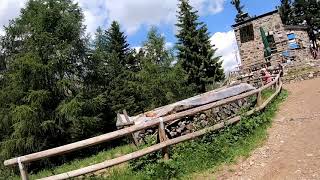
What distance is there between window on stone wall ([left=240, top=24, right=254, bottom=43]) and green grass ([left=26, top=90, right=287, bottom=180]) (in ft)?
119

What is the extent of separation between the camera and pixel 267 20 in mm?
45219

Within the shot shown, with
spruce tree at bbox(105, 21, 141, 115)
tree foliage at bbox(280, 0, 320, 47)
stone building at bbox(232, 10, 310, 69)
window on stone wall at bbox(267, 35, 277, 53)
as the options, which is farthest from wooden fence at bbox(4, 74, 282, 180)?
tree foliage at bbox(280, 0, 320, 47)

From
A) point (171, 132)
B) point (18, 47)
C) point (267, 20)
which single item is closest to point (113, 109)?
point (18, 47)

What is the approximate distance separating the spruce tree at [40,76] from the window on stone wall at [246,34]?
1821cm

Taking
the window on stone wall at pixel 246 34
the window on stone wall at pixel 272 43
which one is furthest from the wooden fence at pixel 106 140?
the window on stone wall at pixel 246 34

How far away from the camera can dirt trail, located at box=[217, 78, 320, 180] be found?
8.60 meters

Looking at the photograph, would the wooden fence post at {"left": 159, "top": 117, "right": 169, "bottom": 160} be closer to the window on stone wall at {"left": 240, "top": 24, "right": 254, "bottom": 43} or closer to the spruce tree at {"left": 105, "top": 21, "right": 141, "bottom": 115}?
the spruce tree at {"left": 105, "top": 21, "right": 141, "bottom": 115}

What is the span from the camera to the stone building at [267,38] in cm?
4388

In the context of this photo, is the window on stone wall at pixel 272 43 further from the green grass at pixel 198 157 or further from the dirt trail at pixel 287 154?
the green grass at pixel 198 157

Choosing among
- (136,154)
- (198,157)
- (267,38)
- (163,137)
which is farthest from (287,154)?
(267,38)

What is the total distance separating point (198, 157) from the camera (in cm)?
966

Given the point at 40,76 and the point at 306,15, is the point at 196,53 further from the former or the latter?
the point at 306,15

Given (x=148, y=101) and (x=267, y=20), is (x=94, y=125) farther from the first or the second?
(x=267, y=20)

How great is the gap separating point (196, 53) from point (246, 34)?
5910 mm
